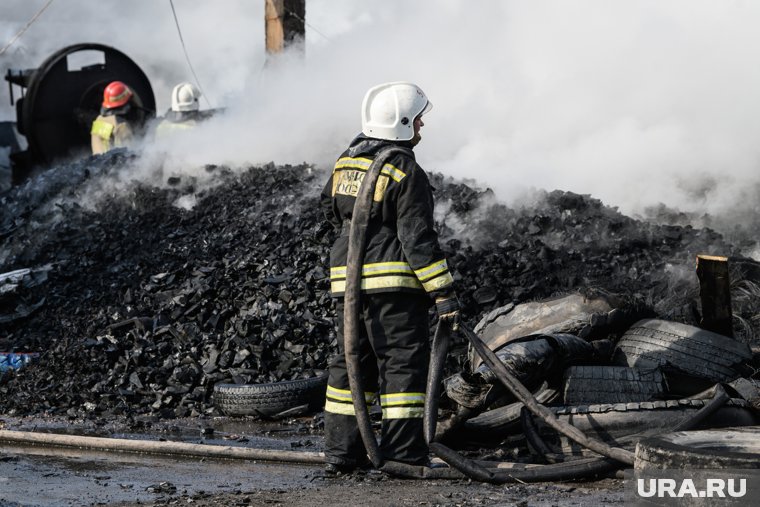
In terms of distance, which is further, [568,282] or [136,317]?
[136,317]

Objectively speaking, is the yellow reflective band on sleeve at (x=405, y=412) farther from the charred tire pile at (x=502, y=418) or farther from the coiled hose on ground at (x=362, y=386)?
the charred tire pile at (x=502, y=418)

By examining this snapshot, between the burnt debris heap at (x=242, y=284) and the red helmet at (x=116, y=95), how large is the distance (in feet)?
16.1

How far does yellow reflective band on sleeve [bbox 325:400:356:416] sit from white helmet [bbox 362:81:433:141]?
1505 mm

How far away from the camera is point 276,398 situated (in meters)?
7.74

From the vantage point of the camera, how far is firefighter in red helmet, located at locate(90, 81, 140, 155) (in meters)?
16.5

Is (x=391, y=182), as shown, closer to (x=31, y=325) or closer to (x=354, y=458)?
(x=354, y=458)

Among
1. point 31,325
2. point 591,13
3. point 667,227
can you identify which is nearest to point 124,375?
point 31,325

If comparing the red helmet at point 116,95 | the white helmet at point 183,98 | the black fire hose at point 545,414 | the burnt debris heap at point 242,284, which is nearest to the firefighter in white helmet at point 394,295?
the black fire hose at point 545,414

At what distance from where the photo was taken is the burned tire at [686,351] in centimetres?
670

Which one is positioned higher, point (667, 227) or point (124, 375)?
point (667, 227)

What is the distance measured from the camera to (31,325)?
35.8 ft

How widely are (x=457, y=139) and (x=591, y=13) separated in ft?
9.19

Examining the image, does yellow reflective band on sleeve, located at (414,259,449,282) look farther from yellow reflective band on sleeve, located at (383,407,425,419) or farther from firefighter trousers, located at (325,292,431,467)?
yellow reflective band on sleeve, located at (383,407,425,419)

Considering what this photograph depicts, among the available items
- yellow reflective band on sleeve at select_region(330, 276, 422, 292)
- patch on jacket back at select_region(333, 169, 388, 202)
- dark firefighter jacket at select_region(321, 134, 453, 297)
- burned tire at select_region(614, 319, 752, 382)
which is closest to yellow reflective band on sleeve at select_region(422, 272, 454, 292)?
dark firefighter jacket at select_region(321, 134, 453, 297)
